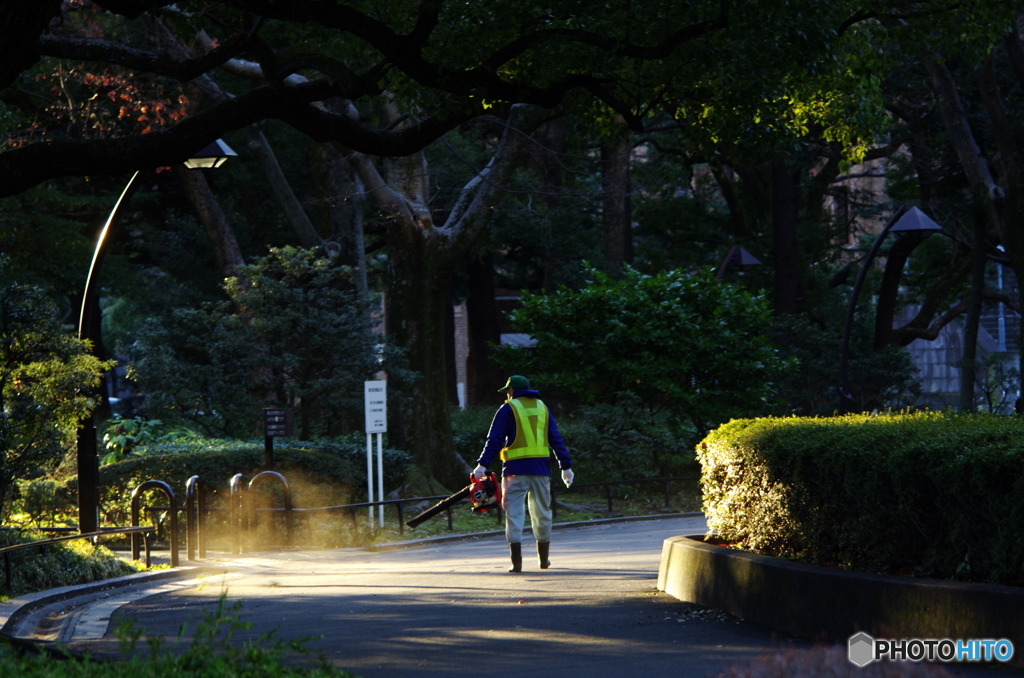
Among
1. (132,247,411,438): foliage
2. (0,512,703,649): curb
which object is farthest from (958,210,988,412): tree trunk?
(0,512,703,649): curb

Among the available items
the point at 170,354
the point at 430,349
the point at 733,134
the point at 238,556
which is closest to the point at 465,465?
the point at 430,349

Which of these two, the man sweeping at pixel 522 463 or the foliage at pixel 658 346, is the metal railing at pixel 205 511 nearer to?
the man sweeping at pixel 522 463

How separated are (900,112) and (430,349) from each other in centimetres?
1718

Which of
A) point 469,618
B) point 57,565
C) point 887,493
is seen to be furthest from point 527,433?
point 887,493

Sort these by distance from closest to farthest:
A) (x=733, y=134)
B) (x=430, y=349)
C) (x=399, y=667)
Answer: (x=399, y=667)
(x=733, y=134)
(x=430, y=349)

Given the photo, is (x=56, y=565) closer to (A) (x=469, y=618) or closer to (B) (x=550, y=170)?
(A) (x=469, y=618)

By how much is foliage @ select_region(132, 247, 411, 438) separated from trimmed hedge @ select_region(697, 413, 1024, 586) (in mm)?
13439

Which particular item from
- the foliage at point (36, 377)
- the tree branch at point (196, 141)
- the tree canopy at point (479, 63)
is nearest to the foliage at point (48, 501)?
the foliage at point (36, 377)

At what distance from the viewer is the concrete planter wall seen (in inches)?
246

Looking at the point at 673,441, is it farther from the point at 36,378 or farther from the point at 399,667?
the point at 399,667

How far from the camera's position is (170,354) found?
2291 centimetres

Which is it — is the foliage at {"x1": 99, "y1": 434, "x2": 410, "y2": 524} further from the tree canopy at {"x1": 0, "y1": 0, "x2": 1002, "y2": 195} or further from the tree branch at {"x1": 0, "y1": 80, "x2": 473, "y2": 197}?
the tree branch at {"x1": 0, "y1": 80, "x2": 473, "y2": 197}

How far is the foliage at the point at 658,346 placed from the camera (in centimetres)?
2302

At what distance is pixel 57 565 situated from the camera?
11742 millimetres
